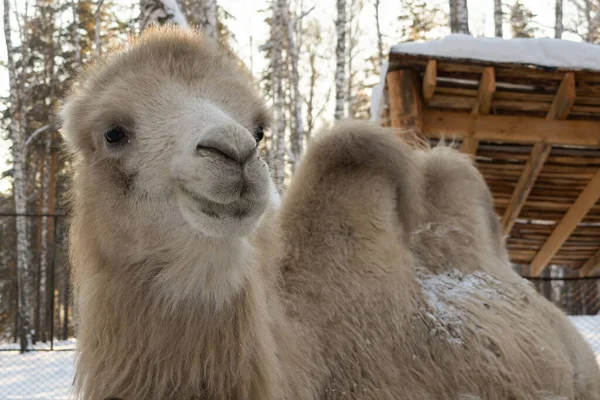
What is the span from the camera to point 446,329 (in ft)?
9.62

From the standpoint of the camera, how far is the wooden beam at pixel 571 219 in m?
8.96

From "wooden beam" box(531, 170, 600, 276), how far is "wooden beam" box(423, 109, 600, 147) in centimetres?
136

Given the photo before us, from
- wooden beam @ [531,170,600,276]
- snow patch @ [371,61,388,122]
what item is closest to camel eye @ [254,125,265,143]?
snow patch @ [371,61,388,122]

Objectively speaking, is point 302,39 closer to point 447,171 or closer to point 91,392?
point 447,171

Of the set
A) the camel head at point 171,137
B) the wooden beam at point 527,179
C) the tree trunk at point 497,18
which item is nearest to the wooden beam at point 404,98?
the wooden beam at point 527,179

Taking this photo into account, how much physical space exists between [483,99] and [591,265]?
692 cm

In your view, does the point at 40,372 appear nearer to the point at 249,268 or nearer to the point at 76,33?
the point at 249,268

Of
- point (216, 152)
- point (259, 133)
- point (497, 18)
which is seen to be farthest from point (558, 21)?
point (216, 152)

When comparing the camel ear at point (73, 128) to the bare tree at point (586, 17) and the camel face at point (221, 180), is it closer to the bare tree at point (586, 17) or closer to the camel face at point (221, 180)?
the camel face at point (221, 180)

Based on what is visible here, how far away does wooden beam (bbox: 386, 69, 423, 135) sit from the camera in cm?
673

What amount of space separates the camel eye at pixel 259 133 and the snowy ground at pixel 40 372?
18.5 ft

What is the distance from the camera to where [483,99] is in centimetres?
716

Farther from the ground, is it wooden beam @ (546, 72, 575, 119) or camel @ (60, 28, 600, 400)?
wooden beam @ (546, 72, 575, 119)

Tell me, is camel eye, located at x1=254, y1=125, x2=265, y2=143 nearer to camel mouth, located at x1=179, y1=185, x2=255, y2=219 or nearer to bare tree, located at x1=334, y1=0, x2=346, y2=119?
camel mouth, located at x1=179, y1=185, x2=255, y2=219
